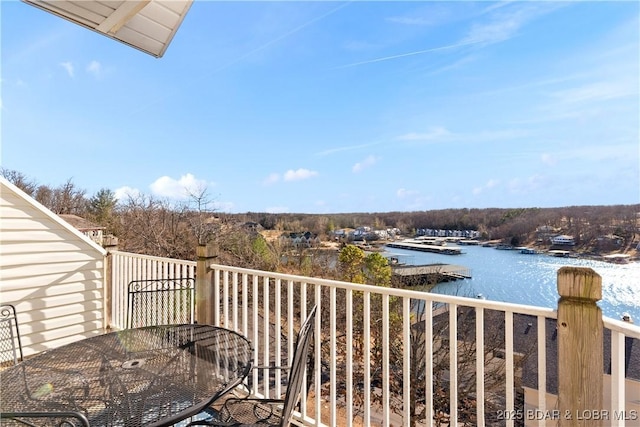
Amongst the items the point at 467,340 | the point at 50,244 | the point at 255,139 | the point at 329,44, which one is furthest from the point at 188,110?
the point at 467,340

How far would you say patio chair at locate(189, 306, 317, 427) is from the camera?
64.8 inches

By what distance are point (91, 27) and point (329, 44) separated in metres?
9.63

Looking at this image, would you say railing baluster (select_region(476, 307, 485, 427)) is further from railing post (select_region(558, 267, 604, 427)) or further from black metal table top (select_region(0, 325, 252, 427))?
black metal table top (select_region(0, 325, 252, 427))

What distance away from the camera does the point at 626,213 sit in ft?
15.3

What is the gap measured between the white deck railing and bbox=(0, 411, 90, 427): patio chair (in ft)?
4.20

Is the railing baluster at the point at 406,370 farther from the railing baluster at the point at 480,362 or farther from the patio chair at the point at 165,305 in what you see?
the patio chair at the point at 165,305

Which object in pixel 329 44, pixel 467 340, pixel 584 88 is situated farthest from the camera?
pixel 329 44

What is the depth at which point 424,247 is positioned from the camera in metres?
9.45

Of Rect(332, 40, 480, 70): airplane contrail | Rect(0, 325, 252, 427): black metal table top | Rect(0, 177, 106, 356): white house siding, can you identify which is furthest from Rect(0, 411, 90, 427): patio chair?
Rect(332, 40, 480, 70): airplane contrail

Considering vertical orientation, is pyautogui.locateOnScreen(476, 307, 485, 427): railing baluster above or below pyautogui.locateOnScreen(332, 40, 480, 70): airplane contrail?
below

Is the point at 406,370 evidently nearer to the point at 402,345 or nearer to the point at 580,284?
the point at 580,284

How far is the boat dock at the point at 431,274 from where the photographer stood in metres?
8.27

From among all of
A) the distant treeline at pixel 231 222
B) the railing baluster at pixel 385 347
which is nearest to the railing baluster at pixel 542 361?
the railing baluster at pixel 385 347

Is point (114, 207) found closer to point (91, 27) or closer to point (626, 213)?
point (91, 27)
